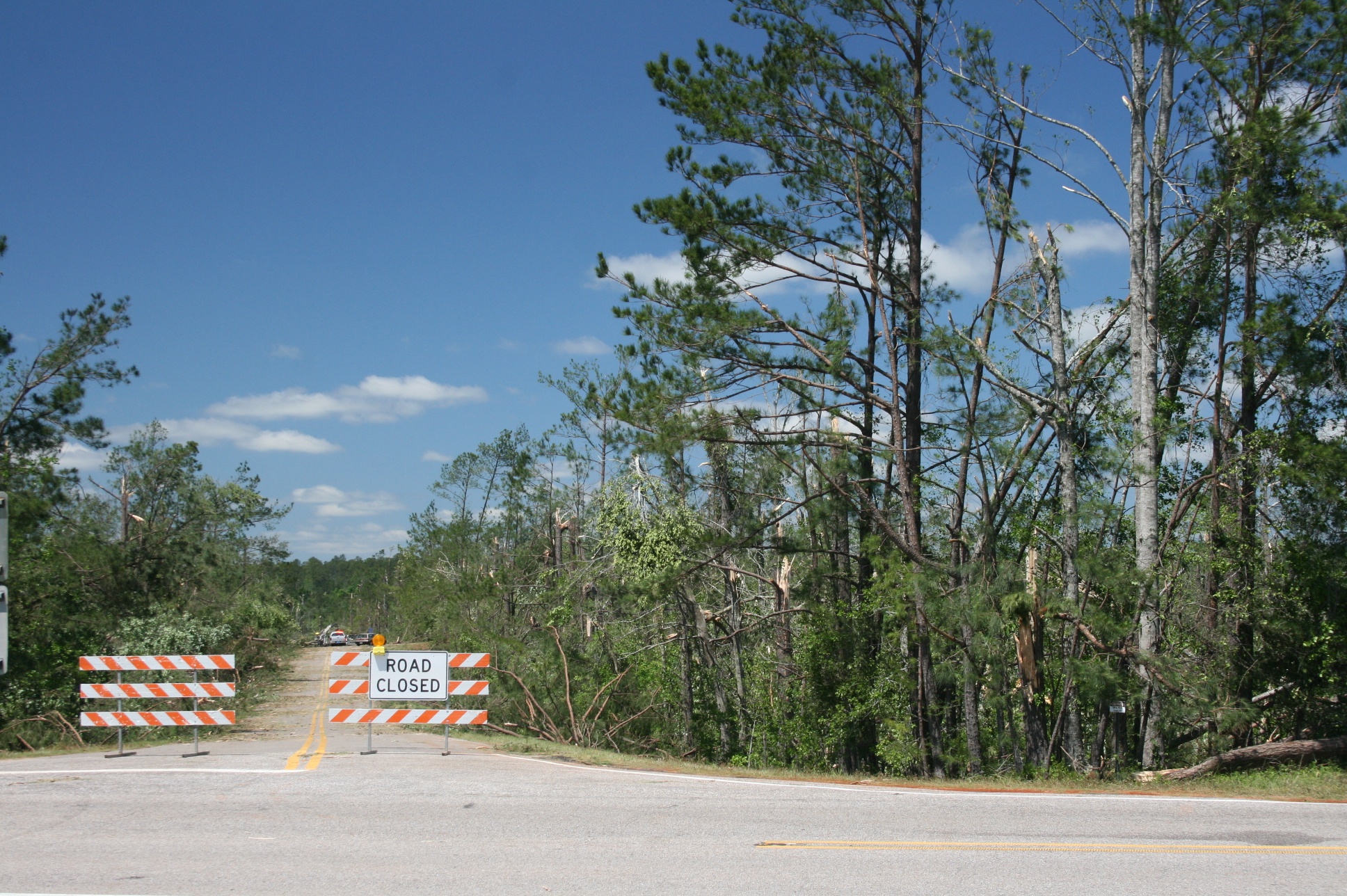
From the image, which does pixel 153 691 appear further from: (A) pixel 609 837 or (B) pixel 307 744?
(A) pixel 609 837

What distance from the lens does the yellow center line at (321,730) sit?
38.4 ft

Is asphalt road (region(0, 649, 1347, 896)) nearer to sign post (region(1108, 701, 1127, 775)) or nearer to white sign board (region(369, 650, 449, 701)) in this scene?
white sign board (region(369, 650, 449, 701))

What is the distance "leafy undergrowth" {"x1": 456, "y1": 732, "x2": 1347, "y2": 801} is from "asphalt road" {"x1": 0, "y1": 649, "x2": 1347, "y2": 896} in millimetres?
686

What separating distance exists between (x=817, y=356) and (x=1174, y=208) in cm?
656

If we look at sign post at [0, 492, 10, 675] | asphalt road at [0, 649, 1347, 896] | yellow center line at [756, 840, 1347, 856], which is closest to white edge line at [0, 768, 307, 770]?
asphalt road at [0, 649, 1347, 896]

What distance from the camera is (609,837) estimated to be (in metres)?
7.82

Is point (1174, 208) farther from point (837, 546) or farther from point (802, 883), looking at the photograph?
point (802, 883)

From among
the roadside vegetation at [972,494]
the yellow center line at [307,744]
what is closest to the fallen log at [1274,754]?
the roadside vegetation at [972,494]

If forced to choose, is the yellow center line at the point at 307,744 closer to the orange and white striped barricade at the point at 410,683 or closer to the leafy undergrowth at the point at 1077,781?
the orange and white striped barricade at the point at 410,683

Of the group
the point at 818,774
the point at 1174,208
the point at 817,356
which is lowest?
the point at 818,774

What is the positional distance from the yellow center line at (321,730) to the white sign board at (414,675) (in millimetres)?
1079

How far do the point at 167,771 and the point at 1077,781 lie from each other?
10767mm

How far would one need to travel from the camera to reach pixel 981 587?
48.9ft

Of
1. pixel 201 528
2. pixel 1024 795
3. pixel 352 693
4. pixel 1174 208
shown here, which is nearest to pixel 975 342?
pixel 1174 208
